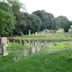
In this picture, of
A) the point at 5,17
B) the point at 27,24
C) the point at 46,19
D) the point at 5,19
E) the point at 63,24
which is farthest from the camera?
the point at 63,24

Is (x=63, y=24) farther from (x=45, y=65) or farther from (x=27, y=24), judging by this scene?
(x=45, y=65)

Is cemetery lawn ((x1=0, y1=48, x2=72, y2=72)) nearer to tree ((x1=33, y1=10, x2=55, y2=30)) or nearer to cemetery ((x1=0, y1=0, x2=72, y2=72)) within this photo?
cemetery ((x1=0, y1=0, x2=72, y2=72))

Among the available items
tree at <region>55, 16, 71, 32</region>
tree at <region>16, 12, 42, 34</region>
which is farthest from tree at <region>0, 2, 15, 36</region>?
tree at <region>55, 16, 71, 32</region>

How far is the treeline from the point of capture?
34000mm

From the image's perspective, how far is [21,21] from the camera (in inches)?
2955

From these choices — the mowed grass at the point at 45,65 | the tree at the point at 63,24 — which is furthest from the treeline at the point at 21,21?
the mowed grass at the point at 45,65

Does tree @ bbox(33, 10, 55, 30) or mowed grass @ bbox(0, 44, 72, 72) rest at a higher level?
tree @ bbox(33, 10, 55, 30)

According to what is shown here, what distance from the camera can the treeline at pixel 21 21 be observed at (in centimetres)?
3400

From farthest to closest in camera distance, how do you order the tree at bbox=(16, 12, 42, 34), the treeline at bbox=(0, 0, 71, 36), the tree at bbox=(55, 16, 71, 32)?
the tree at bbox=(55, 16, 71, 32) → the tree at bbox=(16, 12, 42, 34) → the treeline at bbox=(0, 0, 71, 36)

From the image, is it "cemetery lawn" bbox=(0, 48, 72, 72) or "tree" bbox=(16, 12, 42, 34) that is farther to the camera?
"tree" bbox=(16, 12, 42, 34)

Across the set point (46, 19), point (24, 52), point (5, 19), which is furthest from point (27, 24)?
point (24, 52)

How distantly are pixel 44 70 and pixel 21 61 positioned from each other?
10.6 feet

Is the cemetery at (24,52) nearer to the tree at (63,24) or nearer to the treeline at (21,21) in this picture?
the treeline at (21,21)

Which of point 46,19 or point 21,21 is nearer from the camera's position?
point 21,21
